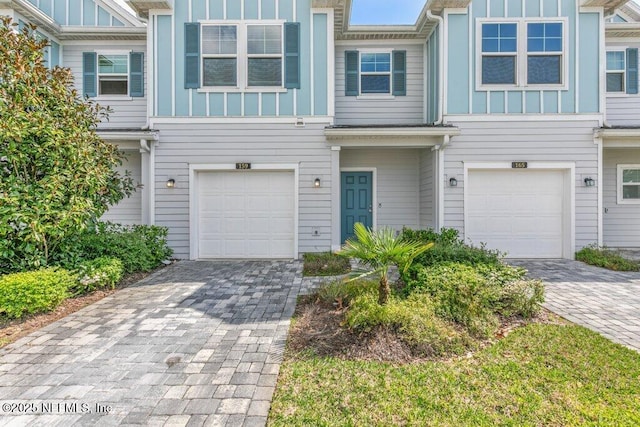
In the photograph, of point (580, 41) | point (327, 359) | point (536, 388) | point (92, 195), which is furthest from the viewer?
point (580, 41)

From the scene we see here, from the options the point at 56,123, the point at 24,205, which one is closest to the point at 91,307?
the point at 24,205

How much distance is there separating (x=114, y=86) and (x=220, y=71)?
3429mm

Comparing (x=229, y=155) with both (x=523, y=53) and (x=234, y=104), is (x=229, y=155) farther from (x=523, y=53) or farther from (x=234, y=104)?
(x=523, y=53)

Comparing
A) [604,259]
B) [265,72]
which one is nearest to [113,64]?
[265,72]

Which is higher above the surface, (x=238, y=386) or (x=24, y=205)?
(x=24, y=205)

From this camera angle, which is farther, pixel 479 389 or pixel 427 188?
pixel 427 188

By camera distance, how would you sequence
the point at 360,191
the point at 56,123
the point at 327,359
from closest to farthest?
the point at 327,359, the point at 56,123, the point at 360,191

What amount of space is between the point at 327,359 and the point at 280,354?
475 mm

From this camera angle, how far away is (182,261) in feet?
26.5

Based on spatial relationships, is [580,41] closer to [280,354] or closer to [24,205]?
[280,354]

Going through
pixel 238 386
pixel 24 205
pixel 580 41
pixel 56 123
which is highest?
pixel 580 41

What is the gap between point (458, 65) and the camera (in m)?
8.13

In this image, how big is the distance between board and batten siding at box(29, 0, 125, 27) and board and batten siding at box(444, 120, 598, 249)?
970cm

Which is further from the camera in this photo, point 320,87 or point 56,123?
point 320,87
